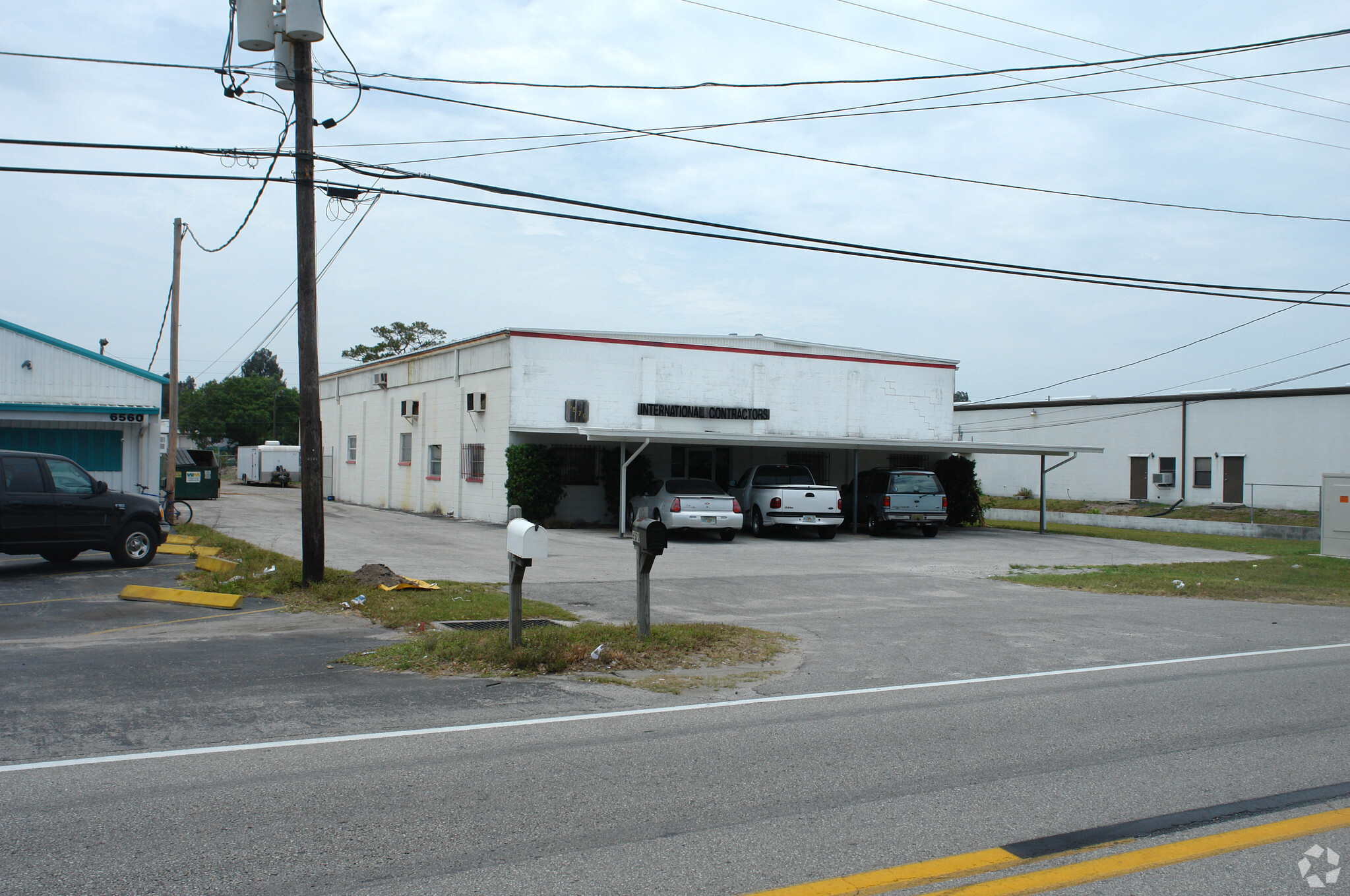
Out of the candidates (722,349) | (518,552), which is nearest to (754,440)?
(722,349)

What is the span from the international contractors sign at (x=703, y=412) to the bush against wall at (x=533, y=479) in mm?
3406

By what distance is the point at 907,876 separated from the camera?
4078mm

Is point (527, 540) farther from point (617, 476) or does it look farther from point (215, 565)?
point (617, 476)

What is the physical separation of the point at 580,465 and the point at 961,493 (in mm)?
12329

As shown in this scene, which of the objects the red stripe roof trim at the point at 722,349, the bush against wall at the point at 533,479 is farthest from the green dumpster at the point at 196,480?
the red stripe roof trim at the point at 722,349

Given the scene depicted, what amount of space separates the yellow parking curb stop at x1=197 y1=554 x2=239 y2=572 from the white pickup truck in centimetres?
1273

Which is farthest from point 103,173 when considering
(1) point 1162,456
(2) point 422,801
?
(1) point 1162,456

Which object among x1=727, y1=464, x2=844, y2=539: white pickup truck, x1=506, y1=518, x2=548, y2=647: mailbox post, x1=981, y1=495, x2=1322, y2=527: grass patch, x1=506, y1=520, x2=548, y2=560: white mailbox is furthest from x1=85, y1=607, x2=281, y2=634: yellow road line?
x1=981, y1=495, x2=1322, y2=527: grass patch

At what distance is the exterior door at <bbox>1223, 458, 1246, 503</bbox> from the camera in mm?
38572

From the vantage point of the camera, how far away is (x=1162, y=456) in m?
41.4

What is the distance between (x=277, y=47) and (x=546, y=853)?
12015mm

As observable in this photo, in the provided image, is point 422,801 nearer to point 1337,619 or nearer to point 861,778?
point 861,778

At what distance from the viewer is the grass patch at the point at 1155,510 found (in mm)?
34531

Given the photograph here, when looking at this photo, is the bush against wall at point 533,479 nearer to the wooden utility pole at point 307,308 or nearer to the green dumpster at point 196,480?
the wooden utility pole at point 307,308
